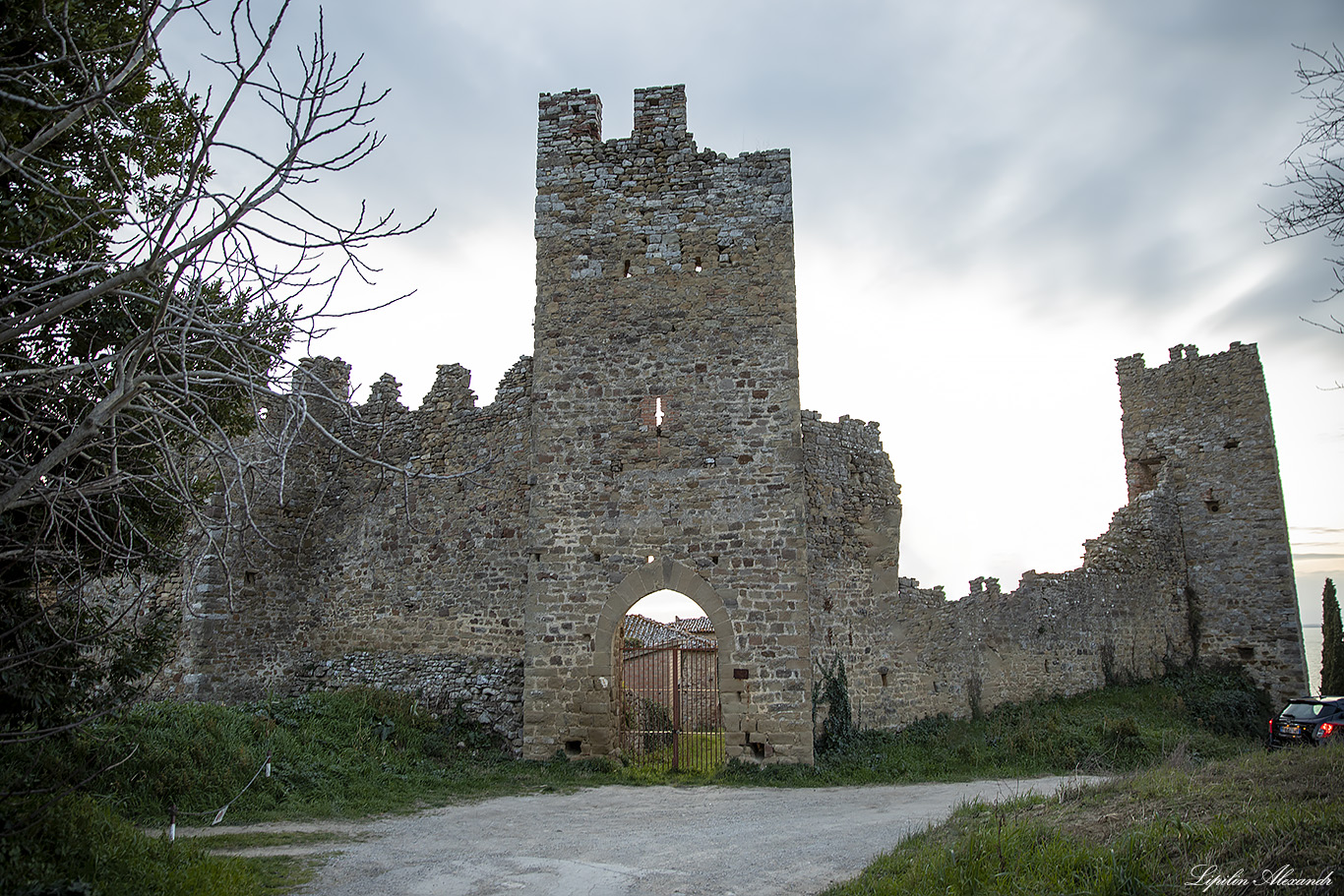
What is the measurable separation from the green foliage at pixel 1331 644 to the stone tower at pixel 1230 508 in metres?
0.55

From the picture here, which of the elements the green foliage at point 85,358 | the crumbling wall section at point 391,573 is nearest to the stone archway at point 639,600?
the crumbling wall section at point 391,573

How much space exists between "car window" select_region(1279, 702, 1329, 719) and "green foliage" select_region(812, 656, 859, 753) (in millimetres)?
6241

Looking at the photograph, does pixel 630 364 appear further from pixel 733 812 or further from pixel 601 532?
pixel 733 812

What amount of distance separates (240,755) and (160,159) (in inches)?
254

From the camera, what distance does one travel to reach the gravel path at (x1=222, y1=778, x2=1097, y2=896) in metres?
6.43

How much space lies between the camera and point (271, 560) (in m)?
15.4

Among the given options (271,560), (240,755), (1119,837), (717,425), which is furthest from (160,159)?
(271,560)

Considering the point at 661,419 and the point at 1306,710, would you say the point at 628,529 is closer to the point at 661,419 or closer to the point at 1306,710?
the point at 661,419

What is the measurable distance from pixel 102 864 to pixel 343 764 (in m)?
5.28

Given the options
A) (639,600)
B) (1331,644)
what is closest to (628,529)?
(639,600)

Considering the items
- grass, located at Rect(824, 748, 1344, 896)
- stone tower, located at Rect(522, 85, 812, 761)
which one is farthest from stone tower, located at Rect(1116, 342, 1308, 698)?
grass, located at Rect(824, 748, 1344, 896)

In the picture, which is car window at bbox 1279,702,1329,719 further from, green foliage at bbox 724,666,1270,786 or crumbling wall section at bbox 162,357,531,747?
crumbling wall section at bbox 162,357,531,747

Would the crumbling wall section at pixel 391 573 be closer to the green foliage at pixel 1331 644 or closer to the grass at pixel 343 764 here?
the grass at pixel 343 764

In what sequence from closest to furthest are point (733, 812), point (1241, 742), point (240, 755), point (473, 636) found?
point (733, 812)
point (240, 755)
point (473, 636)
point (1241, 742)
